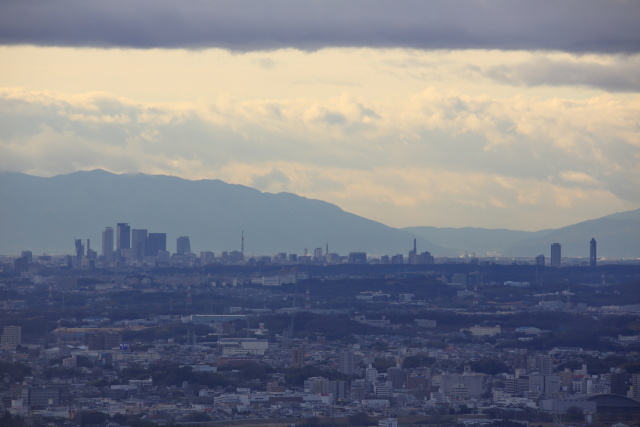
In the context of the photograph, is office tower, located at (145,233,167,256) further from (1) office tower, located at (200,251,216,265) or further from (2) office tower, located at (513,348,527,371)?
(2) office tower, located at (513,348,527,371)

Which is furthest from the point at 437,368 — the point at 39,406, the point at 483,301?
the point at 483,301

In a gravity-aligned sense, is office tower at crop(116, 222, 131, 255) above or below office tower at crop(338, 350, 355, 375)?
above

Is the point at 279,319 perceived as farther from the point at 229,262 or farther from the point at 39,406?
the point at 229,262

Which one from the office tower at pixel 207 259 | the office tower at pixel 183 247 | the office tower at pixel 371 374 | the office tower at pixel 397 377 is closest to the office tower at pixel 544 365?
the office tower at pixel 397 377

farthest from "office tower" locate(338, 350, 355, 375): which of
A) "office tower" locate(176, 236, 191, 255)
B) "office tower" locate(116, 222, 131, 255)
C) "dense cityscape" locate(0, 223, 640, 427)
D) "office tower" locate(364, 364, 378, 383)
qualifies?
"office tower" locate(176, 236, 191, 255)

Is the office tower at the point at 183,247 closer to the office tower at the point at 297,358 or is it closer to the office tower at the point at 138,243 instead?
the office tower at the point at 138,243

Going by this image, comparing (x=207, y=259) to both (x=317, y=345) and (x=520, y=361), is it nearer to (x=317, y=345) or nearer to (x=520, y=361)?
(x=317, y=345)

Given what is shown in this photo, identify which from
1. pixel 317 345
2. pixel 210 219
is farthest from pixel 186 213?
pixel 317 345
